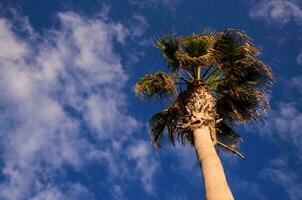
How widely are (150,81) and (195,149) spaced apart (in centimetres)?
292

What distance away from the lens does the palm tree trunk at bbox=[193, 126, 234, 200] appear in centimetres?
903

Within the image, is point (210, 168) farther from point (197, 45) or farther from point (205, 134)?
point (197, 45)

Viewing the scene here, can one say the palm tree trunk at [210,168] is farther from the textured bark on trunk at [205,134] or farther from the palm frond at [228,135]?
the palm frond at [228,135]

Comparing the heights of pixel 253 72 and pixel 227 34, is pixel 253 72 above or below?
below

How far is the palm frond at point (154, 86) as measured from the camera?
1260 centimetres

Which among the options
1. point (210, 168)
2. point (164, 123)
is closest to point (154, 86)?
point (164, 123)

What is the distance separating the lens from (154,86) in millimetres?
12930

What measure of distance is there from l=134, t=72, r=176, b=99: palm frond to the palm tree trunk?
2.03 metres

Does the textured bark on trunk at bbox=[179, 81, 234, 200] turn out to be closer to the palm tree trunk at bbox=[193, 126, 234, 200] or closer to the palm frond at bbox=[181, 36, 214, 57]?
the palm tree trunk at bbox=[193, 126, 234, 200]

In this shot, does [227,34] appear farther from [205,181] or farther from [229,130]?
[205,181]

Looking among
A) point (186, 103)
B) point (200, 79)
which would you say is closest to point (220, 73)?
point (200, 79)

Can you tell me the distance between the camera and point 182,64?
40.6ft

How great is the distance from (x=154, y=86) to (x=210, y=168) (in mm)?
3865

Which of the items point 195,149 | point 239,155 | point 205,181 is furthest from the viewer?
point 239,155
